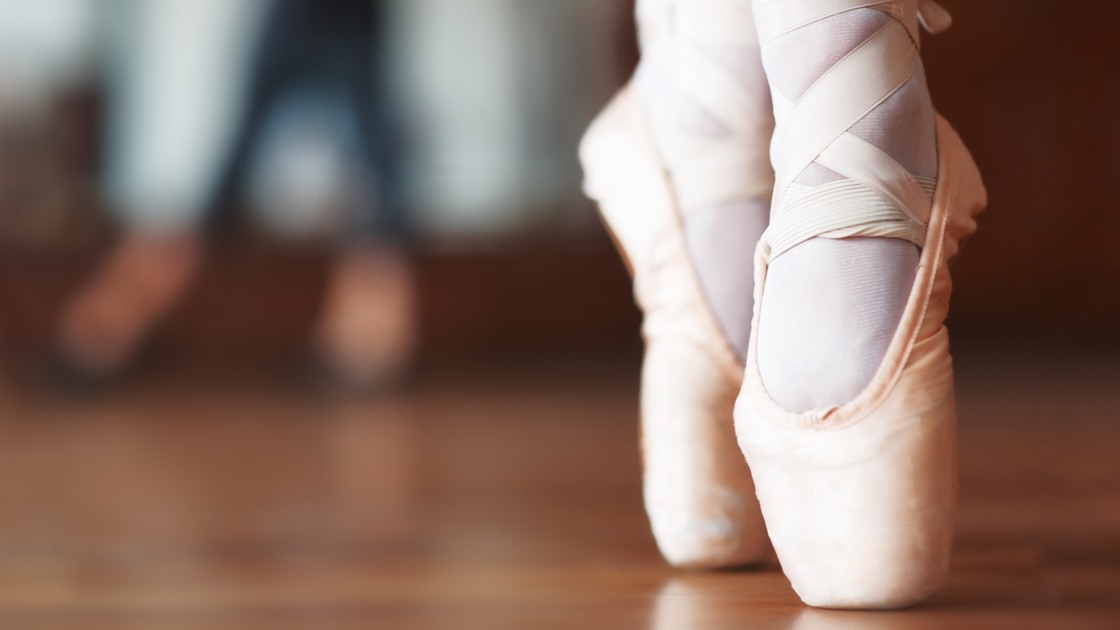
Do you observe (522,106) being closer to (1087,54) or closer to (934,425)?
(1087,54)

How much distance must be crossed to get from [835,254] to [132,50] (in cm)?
254

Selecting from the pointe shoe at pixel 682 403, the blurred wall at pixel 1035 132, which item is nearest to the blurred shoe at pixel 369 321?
the blurred wall at pixel 1035 132

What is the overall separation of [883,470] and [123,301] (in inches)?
70.4

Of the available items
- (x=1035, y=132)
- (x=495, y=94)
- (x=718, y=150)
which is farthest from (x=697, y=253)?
(x=495, y=94)

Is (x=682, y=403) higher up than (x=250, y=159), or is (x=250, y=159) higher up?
(x=682, y=403)

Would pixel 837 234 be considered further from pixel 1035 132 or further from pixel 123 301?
pixel 1035 132

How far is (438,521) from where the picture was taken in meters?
0.66

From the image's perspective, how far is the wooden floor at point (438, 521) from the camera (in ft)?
1.34

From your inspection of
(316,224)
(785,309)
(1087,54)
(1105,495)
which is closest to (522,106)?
(316,224)

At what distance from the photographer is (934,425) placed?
36cm

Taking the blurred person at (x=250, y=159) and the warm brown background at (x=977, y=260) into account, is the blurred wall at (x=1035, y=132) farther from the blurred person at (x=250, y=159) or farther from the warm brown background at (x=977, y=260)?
the blurred person at (x=250, y=159)

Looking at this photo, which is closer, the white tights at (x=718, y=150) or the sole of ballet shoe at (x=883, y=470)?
the sole of ballet shoe at (x=883, y=470)

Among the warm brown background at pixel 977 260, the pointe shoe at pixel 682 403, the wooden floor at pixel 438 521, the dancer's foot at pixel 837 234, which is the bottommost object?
the warm brown background at pixel 977 260

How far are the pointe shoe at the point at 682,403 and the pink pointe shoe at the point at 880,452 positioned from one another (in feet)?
0.27
